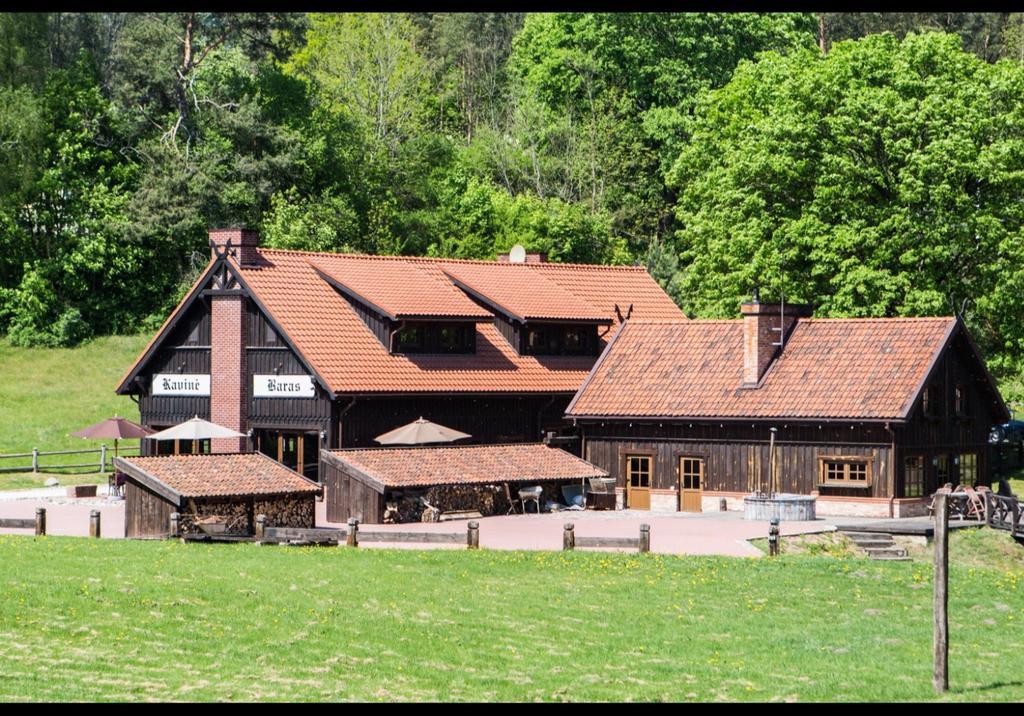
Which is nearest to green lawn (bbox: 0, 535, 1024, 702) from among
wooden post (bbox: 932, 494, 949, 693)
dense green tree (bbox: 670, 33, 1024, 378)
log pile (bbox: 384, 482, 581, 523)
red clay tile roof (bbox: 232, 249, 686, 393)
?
wooden post (bbox: 932, 494, 949, 693)

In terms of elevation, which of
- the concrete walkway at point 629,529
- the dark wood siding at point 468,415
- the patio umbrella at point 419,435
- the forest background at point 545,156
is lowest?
the concrete walkway at point 629,529

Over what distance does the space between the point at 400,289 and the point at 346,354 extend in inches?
182

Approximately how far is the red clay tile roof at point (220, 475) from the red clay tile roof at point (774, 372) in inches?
506

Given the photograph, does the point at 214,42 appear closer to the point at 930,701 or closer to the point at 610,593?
the point at 610,593

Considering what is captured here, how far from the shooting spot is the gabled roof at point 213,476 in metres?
36.8

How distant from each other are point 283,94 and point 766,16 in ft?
85.8

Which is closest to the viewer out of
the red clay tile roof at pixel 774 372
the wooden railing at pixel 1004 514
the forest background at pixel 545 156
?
the wooden railing at pixel 1004 514

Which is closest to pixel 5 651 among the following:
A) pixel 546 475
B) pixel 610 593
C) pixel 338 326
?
pixel 610 593

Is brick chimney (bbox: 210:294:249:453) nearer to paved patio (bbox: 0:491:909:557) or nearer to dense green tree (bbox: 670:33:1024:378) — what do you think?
paved patio (bbox: 0:491:909:557)

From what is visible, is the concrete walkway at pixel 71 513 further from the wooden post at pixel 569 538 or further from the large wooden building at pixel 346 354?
the wooden post at pixel 569 538

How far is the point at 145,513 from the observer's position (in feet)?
122

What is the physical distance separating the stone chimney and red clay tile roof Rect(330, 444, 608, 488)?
527 cm

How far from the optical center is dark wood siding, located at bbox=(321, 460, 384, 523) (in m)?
41.6

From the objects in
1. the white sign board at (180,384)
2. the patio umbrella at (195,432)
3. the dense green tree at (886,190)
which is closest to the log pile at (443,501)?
the patio umbrella at (195,432)
